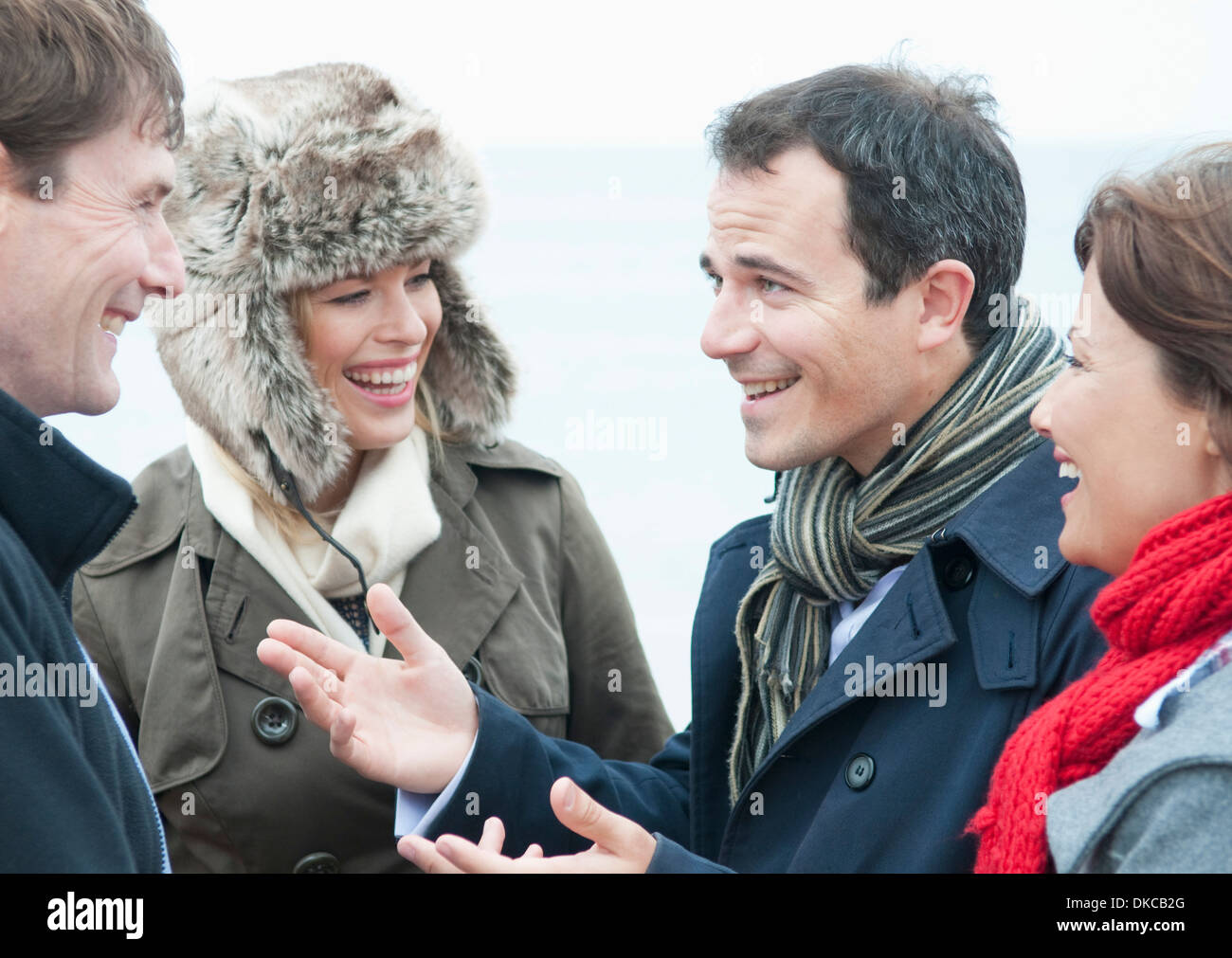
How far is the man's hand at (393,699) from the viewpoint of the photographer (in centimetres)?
199

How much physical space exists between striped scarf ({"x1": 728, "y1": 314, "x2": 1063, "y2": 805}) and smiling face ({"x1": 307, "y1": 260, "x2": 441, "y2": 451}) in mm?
868

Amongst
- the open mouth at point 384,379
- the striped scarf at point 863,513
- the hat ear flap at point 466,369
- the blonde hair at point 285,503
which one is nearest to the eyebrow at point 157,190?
the blonde hair at point 285,503

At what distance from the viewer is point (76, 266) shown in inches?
66.8

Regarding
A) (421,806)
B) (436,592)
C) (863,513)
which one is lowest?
(421,806)

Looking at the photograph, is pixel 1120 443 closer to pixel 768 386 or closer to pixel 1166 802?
pixel 1166 802

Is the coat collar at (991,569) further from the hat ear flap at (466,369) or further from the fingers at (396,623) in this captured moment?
the hat ear flap at (466,369)

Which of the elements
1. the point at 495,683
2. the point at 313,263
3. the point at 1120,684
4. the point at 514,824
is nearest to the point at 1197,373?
the point at 1120,684

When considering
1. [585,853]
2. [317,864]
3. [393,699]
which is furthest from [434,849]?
[317,864]

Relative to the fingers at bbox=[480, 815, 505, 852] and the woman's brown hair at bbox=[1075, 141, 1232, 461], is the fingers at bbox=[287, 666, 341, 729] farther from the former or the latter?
the woman's brown hair at bbox=[1075, 141, 1232, 461]

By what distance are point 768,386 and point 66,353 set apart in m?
1.20

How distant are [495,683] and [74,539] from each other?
1145mm

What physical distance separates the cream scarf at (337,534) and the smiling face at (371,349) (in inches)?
4.3
